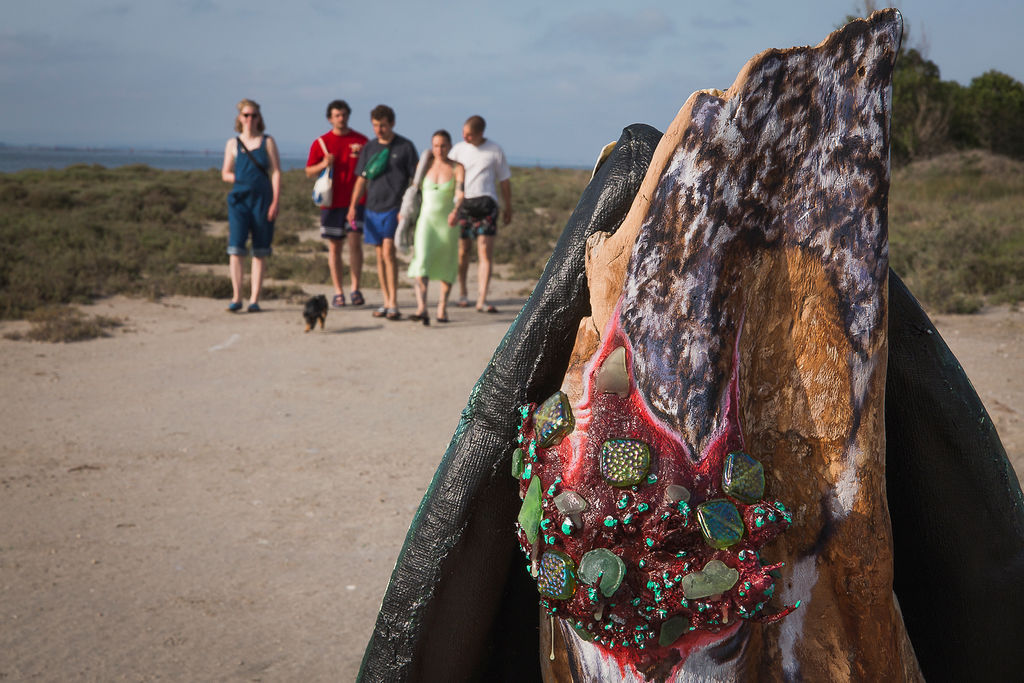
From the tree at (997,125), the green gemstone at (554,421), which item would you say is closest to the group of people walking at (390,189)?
the green gemstone at (554,421)

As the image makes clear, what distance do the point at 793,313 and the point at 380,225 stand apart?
769cm

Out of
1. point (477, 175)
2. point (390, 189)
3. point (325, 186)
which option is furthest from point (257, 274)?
point (477, 175)

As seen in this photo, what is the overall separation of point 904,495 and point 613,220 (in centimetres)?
61

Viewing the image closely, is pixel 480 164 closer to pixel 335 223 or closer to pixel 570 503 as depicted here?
pixel 335 223

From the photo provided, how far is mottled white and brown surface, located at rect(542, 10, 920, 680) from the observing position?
3.68 ft

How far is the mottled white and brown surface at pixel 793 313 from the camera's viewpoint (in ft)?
3.68

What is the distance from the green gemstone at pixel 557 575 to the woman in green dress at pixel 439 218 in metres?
7.28

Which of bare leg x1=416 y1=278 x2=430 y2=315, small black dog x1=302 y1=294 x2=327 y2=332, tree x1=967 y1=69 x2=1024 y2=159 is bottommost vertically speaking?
small black dog x1=302 y1=294 x2=327 y2=332

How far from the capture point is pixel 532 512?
1.17m

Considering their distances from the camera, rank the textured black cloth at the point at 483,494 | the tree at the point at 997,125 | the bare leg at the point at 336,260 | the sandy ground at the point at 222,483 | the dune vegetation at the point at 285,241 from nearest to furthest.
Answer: the textured black cloth at the point at 483,494, the sandy ground at the point at 222,483, the bare leg at the point at 336,260, the dune vegetation at the point at 285,241, the tree at the point at 997,125

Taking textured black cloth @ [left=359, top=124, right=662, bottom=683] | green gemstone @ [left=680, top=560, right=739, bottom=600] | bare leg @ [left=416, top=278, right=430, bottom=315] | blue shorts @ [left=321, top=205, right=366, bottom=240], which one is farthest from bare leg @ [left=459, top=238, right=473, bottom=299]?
green gemstone @ [left=680, top=560, right=739, bottom=600]

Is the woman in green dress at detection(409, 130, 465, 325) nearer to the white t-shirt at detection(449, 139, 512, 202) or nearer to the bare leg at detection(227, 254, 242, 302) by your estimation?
the white t-shirt at detection(449, 139, 512, 202)

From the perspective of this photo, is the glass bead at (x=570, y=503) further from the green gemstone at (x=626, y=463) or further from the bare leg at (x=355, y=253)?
the bare leg at (x=355, y=253)

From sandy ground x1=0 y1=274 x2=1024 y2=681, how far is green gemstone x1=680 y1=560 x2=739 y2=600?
211 cm
